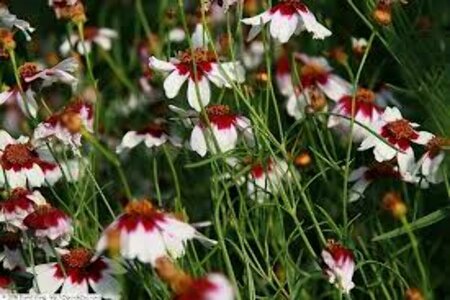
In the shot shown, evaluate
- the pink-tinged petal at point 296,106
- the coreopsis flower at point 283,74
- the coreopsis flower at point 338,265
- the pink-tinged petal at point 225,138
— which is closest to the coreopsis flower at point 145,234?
the coreopsis flower at point 338,265

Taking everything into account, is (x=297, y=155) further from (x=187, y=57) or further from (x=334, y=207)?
(x=187, y=57)

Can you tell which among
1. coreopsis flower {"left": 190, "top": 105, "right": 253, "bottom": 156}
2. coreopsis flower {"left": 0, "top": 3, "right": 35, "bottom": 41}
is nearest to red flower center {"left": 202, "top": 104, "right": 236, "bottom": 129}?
coreopsis flower {"left": 190, "top": 105, "right": 253, "bottom": 156}

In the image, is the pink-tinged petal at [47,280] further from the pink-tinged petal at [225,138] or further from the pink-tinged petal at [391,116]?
the pink-tinged petal at [391,116]

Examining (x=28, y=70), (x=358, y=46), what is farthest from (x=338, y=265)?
(x=358, y=46)

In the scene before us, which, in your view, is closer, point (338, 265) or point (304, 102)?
point (338, 265)

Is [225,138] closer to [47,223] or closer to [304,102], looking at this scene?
[47,223]

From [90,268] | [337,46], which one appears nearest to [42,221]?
[90,268]
